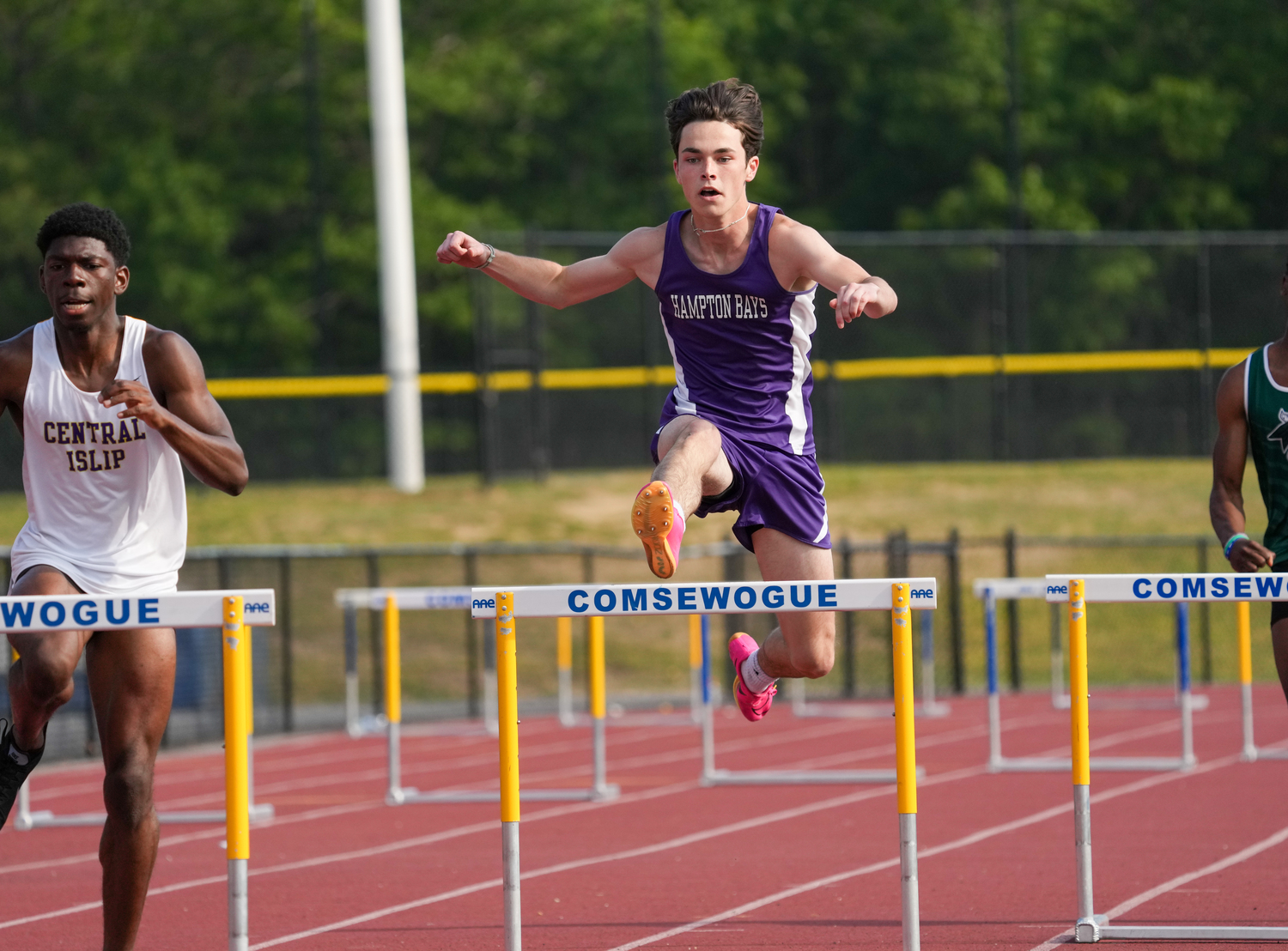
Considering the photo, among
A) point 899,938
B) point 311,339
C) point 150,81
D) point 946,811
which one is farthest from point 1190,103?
point 899,938

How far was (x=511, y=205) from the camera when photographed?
3584cm

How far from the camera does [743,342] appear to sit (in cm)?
593

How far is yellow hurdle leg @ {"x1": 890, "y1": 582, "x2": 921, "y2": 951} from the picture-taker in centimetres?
508

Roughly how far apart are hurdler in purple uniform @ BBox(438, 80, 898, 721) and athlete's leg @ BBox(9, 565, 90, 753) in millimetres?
1561

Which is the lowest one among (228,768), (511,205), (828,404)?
(228,768)

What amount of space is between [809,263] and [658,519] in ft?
3.21

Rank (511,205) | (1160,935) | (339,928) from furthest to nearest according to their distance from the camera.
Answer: (511,205)
(339,928)
(1160,935)

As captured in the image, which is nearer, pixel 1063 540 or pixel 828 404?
pixel 1063 540

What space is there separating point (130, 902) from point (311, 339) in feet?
93.6

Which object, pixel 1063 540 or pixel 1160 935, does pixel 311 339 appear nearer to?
pixel 1063 540

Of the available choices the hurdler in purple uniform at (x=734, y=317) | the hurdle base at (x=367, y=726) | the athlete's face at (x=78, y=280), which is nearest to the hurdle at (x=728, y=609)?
the hurdler in purple uniform at (x=734, y=317)

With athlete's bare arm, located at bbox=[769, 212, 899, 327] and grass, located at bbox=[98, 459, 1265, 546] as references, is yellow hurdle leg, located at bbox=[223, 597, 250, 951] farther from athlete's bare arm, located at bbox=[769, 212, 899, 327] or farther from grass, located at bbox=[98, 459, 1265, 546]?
grass, located at bbox=[98, 459, 1265, 546]

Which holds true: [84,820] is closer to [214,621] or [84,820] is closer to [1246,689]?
[214,621]

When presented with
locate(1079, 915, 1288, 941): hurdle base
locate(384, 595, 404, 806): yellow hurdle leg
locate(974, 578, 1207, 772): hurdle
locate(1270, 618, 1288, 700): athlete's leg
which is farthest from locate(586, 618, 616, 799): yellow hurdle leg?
locate(1270, 618, 1288, 700): athlete's leg
